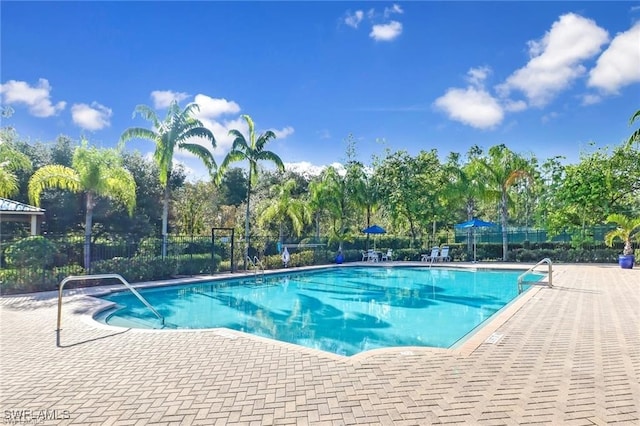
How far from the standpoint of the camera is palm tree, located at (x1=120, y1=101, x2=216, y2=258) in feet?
48.6

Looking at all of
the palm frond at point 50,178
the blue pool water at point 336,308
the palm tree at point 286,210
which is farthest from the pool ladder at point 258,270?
the palm frond at point 50,178

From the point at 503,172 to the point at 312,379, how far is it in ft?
68.9

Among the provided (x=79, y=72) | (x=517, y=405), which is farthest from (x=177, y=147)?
(x=517, y=405)

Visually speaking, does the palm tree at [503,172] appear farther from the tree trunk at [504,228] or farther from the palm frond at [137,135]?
the palm frond at [137,135]

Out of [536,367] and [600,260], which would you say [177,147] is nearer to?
[536,367]

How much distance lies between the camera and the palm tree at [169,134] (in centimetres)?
1483

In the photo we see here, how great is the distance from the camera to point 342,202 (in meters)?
22.8

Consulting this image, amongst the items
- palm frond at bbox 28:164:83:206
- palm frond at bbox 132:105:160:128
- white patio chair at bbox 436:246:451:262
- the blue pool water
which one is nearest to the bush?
the blue pool water

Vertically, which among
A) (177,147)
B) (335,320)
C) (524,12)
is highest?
(524,12)

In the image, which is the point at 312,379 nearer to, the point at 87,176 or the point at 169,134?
the point at 87,176

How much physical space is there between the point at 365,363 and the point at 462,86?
13746 mm

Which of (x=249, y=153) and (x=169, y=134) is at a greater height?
(x=169, y=134)

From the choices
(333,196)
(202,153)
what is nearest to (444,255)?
(333,196)

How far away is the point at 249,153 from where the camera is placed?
1703cm
